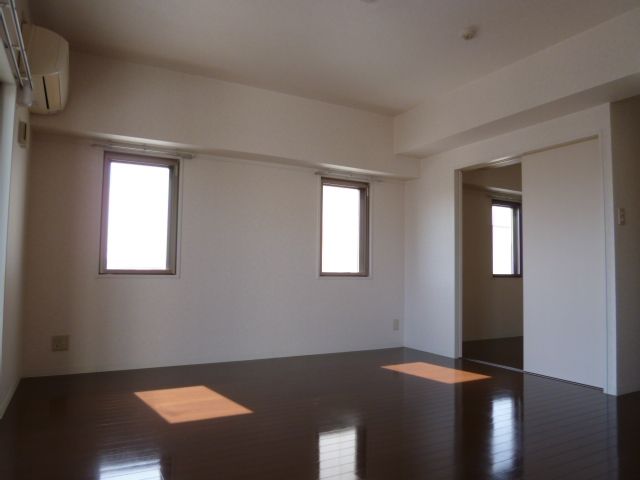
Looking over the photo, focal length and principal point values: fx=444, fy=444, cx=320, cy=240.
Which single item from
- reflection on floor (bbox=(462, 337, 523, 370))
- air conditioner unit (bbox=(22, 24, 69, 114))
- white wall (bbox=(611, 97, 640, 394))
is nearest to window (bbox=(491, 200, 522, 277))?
reflection on floor (bbox=(462, 337, 523, 370))

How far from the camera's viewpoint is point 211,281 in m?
4.64

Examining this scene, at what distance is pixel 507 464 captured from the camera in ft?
7.45

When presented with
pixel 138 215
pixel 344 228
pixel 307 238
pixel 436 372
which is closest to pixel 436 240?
pixel 344 228

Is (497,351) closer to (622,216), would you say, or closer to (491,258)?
(491,258)

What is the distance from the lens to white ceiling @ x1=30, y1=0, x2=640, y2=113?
3217 millimetres

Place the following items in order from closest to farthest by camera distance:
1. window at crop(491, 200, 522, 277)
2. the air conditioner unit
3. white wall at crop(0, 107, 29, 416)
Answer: white wall at crop(0, 107, 29, 416) < the air conditioner unit < window at crop(491, 200, 522, 277)

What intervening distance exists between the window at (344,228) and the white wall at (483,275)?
160 centimetres

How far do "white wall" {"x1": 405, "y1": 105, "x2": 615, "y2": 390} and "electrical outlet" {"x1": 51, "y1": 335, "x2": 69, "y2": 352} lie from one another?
3900 millimetres

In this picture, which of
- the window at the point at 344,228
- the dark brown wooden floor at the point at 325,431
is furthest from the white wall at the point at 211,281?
the dark brown wooden floor at the point at 325,431

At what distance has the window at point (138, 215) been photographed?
168 inches

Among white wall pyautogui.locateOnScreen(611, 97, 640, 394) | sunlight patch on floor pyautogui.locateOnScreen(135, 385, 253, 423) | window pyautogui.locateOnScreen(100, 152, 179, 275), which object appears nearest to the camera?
sunlight patch on floor pyautogui.locateOnScreen(135, 385, 253, 423)

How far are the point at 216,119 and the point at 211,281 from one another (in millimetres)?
1659

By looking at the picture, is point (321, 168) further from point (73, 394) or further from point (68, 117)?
point (73, 394)

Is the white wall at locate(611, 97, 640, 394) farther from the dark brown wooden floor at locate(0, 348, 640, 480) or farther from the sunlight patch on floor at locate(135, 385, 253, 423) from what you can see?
the sunlight patch on floor at locate(135, 385, 253, 423)
